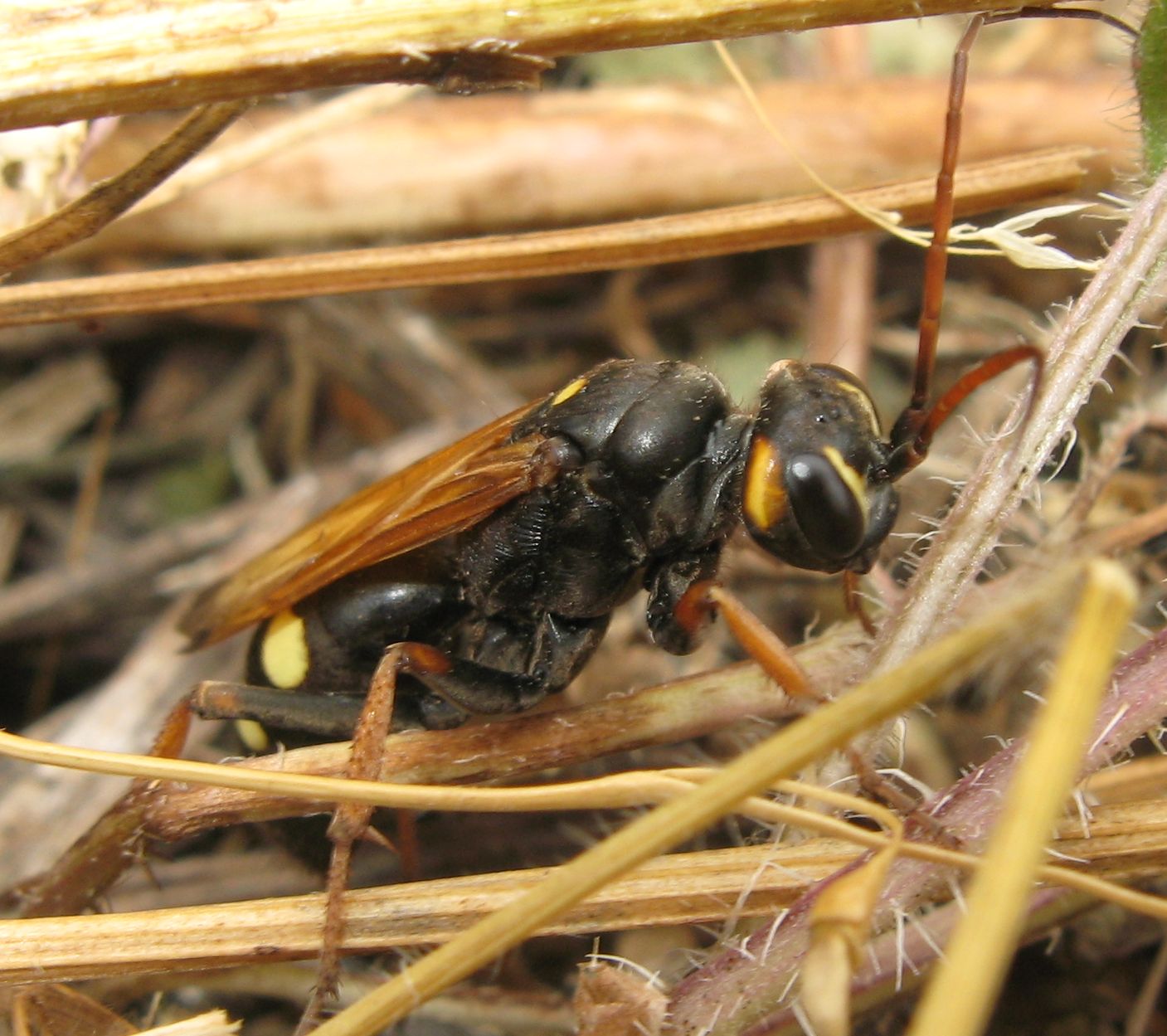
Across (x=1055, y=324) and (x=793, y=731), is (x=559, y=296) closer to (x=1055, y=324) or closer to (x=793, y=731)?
(x=1055, y=324)

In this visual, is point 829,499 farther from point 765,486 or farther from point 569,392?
point 569,392

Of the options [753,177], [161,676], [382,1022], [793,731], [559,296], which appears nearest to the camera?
[793,731]

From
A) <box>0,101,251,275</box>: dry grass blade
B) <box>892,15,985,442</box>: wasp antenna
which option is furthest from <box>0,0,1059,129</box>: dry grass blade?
<box>892,15,985,442</box>: wasp antenna

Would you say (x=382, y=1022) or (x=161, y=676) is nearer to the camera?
(x=382, y=1022)

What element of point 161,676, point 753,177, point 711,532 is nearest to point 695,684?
point 711,532

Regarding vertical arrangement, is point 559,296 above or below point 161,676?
above

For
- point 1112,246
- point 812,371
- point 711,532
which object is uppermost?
point 1112,246

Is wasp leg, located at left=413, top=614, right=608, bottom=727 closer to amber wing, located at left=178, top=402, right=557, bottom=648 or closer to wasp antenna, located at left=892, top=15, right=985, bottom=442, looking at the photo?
amber wing, located at left=178, top=402, right=557, bottom=648
